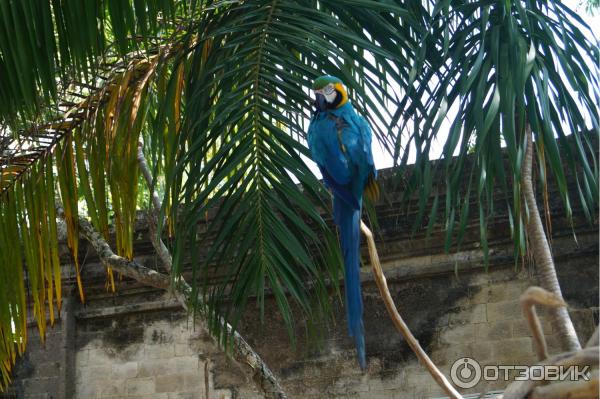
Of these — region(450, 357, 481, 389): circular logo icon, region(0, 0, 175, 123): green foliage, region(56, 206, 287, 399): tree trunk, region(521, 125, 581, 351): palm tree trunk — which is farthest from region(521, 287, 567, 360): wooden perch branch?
region(450, 357, 481, 389): circular logo icon

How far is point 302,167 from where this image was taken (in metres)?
3.04

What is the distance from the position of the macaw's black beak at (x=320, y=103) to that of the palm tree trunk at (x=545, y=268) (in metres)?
0.71

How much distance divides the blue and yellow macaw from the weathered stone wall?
1.74 metres

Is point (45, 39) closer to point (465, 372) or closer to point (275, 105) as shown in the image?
point (275, 105)

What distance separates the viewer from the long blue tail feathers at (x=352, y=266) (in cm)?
244

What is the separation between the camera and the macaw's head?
291cm

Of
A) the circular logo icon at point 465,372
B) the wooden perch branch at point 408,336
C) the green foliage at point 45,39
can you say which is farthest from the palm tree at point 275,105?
the circular logo icon at point 465,372

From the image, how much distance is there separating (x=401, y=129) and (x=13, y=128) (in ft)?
4.78

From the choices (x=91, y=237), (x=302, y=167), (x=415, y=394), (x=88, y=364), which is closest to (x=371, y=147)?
(x=302, y=167)

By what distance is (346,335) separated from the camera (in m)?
5.18

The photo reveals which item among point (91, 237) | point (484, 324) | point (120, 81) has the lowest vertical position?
point (484, 324)

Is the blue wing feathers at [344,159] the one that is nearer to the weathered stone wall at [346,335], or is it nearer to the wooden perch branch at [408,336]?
the wooden perch branch at [408,336]

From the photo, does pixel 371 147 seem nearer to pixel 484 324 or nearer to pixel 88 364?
pixel 484 324

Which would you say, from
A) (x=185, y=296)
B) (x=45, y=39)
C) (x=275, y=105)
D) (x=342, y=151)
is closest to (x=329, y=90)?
(x=342, y=151)
